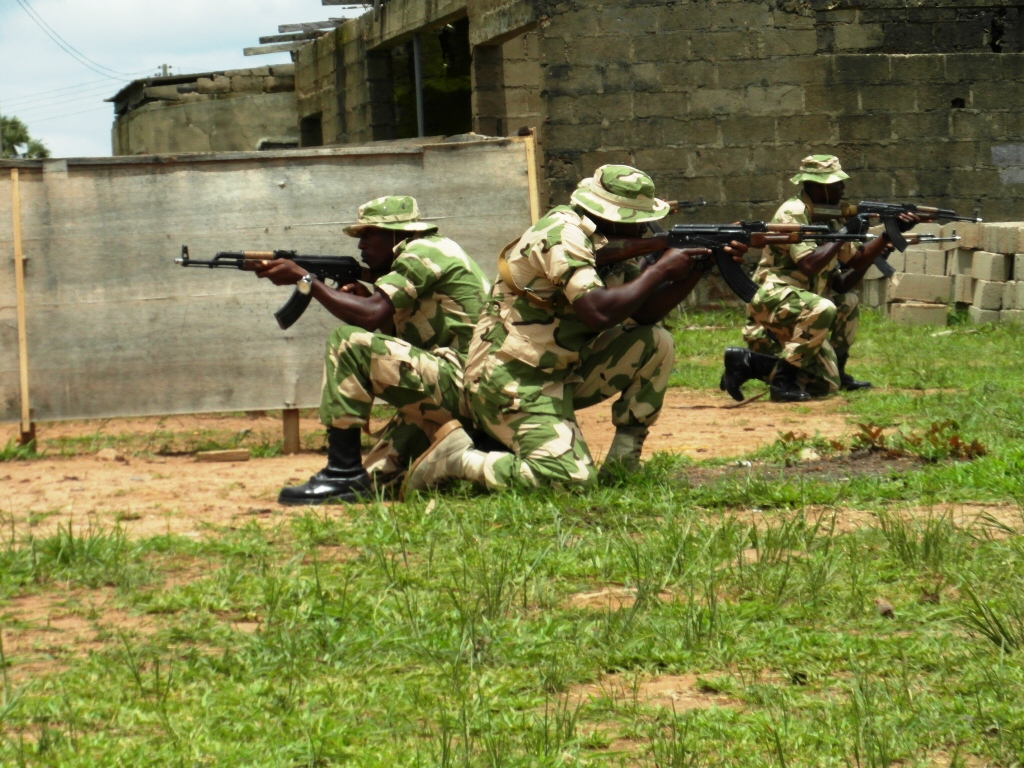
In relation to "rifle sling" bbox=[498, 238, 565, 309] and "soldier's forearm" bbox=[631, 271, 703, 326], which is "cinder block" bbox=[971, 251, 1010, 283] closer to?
"soldier's forearm" bbox=[631, 271, 703, 326]

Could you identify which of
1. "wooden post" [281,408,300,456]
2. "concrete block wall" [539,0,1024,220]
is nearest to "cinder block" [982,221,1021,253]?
"concrete block wall" [539,0,1024,220]

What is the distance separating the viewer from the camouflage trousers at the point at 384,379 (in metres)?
5.79

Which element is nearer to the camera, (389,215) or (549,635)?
(549,635)

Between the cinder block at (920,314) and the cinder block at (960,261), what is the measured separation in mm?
393

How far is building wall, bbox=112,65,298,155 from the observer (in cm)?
2439

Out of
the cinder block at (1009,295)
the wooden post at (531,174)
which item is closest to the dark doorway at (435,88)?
the cinder block at (1009,295)

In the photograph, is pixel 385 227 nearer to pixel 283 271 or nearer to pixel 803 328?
pixel 283 271

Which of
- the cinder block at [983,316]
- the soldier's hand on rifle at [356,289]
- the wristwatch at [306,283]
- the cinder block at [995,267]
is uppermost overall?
the wristwatch at [306,283]

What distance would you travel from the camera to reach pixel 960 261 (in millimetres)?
13375

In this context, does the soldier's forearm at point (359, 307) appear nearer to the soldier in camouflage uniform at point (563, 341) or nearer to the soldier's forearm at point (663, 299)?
the soldier in camouflage uniform at point (563, 341)

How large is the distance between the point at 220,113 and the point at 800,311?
687 inches

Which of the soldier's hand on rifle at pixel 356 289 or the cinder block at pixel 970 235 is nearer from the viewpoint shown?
the soldier's hand on rifle at pixel 356 289

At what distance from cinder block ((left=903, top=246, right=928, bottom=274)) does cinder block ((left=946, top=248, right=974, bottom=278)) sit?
29 centimetres

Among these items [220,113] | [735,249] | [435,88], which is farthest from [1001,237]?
[220,113]
